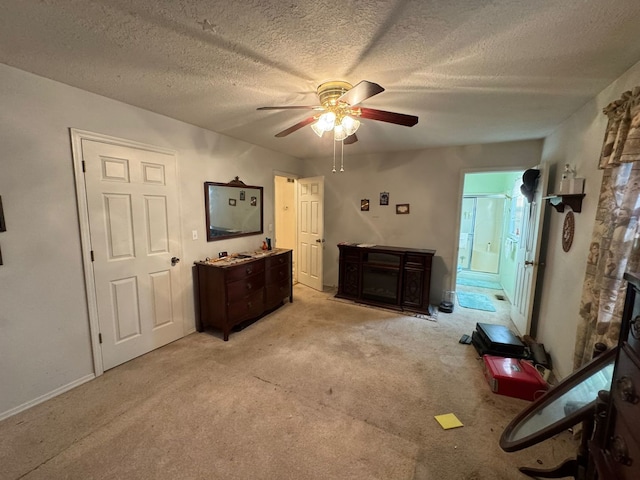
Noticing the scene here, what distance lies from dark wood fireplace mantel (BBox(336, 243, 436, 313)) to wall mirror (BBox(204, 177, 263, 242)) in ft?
4.69

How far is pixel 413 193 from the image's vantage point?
4.04 meters

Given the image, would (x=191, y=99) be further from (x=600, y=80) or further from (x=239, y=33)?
(x=600, y=80)

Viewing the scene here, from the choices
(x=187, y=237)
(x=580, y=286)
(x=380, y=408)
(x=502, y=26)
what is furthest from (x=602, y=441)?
(x=187, y=237)

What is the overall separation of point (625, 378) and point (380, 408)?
4.77 ft

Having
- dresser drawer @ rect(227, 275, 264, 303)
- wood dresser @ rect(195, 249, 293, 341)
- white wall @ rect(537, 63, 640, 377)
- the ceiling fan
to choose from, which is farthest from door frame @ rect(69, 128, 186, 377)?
white wall @ rect(537, 63, 640, 377)

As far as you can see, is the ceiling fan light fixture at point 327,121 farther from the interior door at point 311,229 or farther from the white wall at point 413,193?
the white wall at point 413,193

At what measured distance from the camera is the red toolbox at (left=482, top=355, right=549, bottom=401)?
79.6 inches

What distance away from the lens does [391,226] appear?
13.9 ft

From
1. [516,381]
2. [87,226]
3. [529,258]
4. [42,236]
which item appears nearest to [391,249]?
[529,258]

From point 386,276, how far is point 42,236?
3.68 meters

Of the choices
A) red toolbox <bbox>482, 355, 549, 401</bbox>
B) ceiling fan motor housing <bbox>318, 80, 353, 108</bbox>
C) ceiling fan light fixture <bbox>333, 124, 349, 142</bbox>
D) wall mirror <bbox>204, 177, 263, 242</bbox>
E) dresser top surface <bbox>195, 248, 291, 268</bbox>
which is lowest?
red toolbox <bbox>482, 355, 549, 401</bbox>

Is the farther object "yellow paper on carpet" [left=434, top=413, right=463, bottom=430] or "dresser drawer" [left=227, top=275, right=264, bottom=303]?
"dresser drawer" [left=227, top=275, right=264, bottom=303]

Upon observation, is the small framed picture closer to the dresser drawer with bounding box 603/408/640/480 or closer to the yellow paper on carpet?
the yellow paper on carpet

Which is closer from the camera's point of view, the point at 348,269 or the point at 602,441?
the point at 602,441
